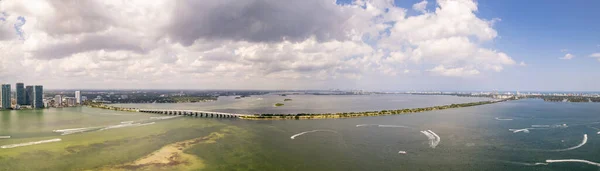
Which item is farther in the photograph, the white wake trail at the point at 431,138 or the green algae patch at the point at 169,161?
the white wake trail at the point at 431,138

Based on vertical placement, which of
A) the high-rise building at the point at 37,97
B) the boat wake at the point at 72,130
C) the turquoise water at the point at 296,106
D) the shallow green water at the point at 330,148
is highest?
the high-rise building at the point at 37,97

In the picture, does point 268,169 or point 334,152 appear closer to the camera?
point 268,169

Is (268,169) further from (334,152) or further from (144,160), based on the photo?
(144,160)

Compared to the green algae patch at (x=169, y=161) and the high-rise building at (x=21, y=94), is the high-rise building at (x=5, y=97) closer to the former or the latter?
the high-rise building at (x=21, y=94)

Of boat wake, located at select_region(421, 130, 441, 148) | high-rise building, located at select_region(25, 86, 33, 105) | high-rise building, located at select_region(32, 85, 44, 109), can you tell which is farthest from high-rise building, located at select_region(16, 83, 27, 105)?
boat wake, located at select_region(421, 130, 441, 148)

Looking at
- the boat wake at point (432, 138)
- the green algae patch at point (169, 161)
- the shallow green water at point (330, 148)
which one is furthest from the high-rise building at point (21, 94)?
the boat wake at point (432, 138)

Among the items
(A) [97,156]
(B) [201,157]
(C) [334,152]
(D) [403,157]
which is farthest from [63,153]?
(D) [403,157]

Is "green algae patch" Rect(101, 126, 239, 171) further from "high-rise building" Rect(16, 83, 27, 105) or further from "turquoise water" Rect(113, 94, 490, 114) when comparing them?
"high-rise building" Rect(16, 83, 27, 105)
